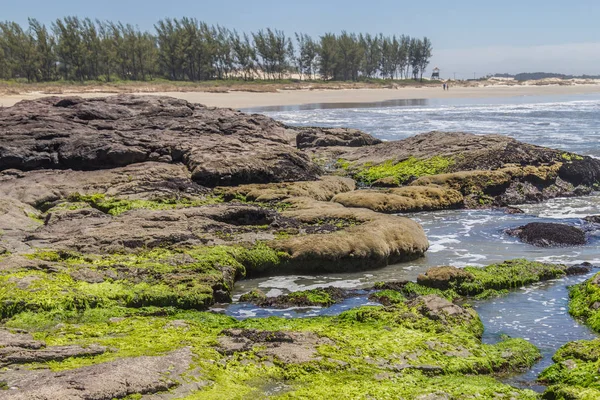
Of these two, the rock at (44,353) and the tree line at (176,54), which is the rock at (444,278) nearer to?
the rock at (44,353)

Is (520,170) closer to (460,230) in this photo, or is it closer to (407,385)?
(460,230)

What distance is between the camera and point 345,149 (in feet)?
87.2

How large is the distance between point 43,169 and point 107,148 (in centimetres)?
190

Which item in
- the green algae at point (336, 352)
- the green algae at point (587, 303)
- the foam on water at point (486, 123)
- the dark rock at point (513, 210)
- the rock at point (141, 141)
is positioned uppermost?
the rock at point (141, 141)

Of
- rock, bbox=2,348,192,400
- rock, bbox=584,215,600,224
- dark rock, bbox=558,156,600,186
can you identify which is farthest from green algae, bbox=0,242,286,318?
dark rock, bbox=558,156,600,186

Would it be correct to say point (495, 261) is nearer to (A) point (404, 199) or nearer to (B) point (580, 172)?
(A) point (404, 199)

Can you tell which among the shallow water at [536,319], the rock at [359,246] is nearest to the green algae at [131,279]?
the rock at [359,246]

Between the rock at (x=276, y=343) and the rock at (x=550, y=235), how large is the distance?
8.26 meters

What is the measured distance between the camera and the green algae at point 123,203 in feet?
47.9

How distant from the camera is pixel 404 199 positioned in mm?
17688

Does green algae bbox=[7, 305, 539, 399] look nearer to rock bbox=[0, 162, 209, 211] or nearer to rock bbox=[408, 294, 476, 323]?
rock bbox=[408, 294, 476, 323]

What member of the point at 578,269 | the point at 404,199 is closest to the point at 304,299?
the point at 578,269

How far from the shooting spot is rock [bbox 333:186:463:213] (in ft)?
55.5

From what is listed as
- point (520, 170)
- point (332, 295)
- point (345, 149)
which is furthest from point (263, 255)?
point (345, 149)
